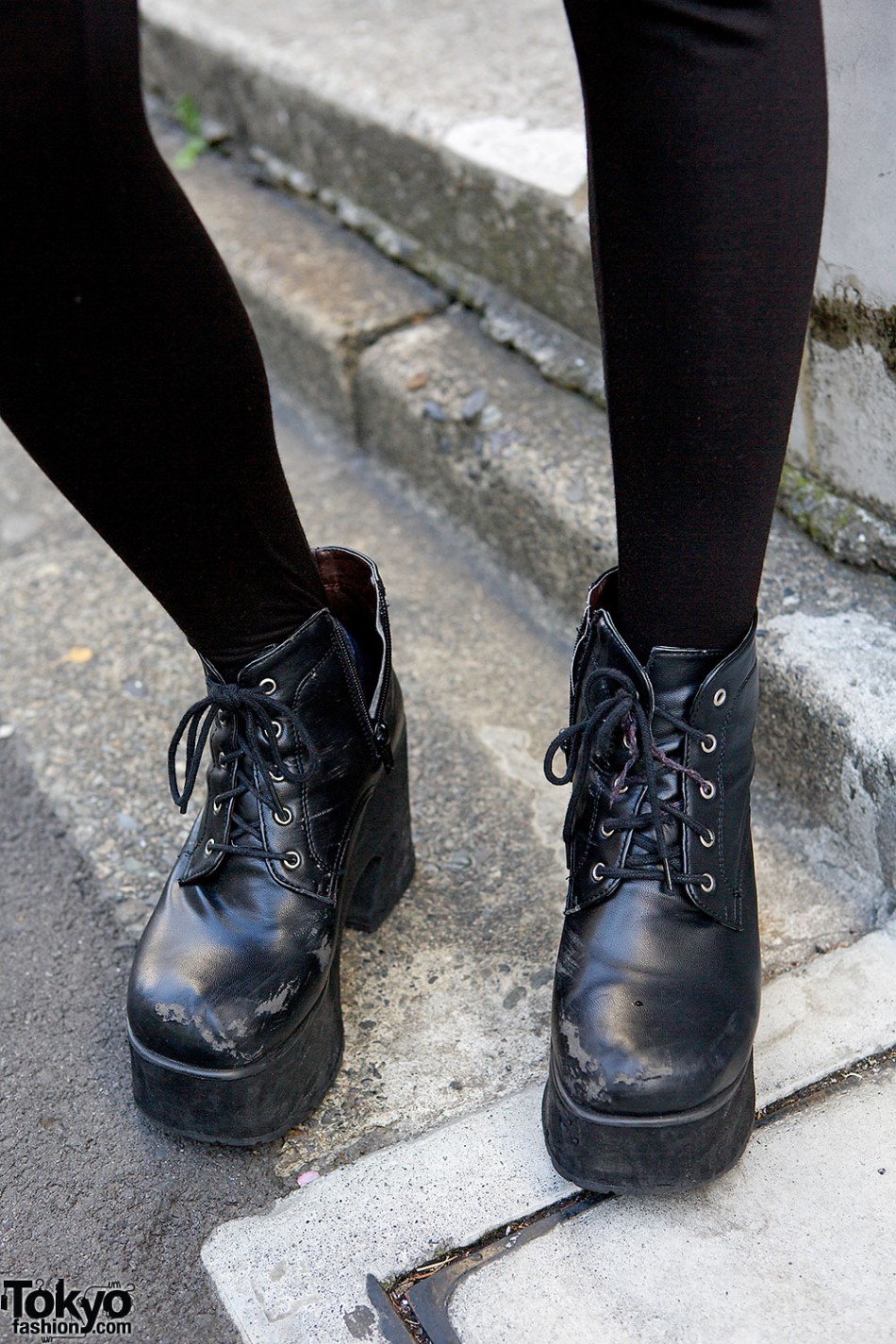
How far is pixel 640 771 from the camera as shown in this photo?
0.94 meters

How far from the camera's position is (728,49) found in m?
0.73

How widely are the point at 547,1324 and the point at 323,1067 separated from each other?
0.87 ft

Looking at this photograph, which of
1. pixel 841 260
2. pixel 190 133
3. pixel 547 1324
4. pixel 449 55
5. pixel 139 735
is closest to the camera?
pixel 547 1324

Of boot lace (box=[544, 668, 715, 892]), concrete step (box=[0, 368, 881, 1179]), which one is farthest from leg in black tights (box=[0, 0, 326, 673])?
concrete step (box=[0, 368, 881, 1179])

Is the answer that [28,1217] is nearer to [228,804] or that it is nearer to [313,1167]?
[313,1167]

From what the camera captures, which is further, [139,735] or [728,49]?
[139,735]

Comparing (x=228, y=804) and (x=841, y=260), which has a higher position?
(x=841, y=260)

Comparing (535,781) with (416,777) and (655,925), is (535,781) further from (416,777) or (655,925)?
(655,925)

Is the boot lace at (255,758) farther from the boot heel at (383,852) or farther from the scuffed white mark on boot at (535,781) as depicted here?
the scuffed white mark on boot at (535,781)

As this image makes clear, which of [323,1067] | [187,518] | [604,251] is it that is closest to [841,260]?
[604,251]

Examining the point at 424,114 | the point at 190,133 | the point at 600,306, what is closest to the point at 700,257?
the point at 600,306

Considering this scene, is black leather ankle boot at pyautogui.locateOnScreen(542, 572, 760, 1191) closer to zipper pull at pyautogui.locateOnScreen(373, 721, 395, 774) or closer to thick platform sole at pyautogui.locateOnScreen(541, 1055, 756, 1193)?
thick platform sole at pyautogui.locateOnScreen(541, 1055, 756, 1193)

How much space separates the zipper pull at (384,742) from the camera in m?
1.07

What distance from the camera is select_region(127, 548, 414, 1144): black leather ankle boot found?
934mm
